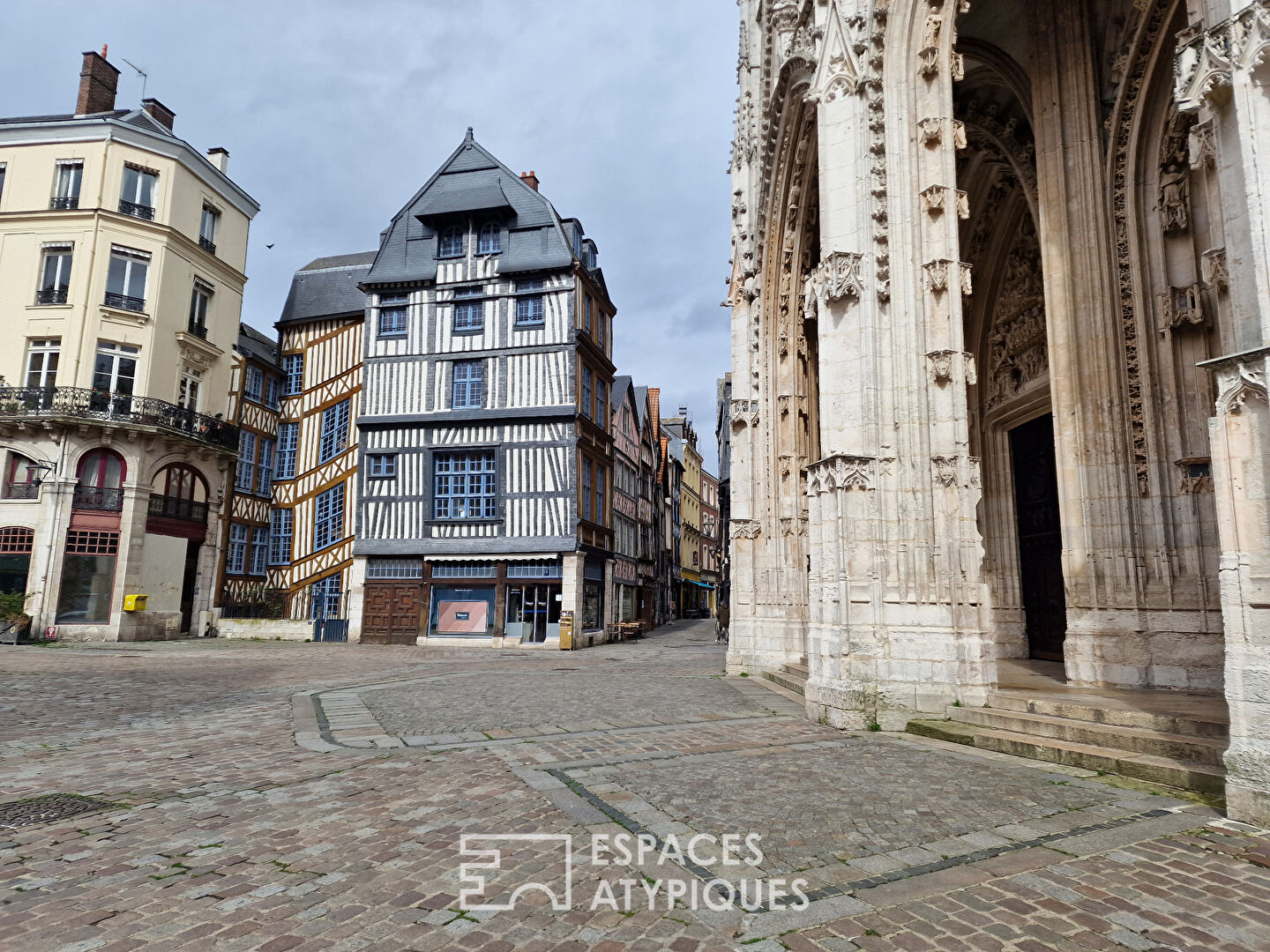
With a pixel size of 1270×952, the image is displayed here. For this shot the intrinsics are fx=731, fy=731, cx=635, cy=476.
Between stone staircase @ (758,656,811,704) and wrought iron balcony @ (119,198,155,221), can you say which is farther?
wrought iron balcony @ (119,198,155,221)

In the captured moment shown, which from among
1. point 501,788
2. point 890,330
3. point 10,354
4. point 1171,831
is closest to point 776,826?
point 501,788

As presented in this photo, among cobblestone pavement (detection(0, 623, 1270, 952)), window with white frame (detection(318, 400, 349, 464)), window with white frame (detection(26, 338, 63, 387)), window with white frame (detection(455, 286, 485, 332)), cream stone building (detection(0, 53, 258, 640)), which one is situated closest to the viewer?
cobblestone pavement (detection(0, 623, 1270, 952))

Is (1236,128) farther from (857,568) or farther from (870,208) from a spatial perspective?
(857,568)

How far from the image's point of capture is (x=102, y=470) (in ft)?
70.9

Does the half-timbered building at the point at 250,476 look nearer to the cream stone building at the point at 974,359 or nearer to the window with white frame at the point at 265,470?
the window with white frame at the point at 265,470

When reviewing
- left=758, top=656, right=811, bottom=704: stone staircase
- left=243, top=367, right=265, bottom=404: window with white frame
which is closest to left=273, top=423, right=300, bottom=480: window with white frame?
left=243, top=367, right=265, bottom=404: window with white frame

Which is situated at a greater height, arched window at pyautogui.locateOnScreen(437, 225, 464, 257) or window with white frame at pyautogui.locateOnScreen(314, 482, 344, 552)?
arched window at pyautogui.locateOnScreen(437, 225, 464, 257)

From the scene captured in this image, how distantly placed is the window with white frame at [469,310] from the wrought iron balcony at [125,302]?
9374 millimetres

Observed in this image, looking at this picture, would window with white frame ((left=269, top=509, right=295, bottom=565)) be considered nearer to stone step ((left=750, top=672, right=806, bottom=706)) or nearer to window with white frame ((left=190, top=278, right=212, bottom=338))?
window with white frame ((left=190, top=278, right=212, bottom=338))

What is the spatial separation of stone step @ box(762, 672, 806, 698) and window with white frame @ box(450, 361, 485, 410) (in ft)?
48.5

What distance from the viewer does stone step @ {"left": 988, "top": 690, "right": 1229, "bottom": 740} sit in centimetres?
569

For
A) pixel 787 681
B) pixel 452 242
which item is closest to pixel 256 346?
pixel 452 242

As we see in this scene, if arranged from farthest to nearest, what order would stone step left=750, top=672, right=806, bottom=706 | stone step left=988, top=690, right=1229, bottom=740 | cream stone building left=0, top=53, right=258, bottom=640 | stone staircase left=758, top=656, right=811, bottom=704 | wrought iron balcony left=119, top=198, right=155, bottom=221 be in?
1. wrought iron balcony left=119, top=198, right=155, bottom=221
2. cream stone building left=0, top=53, right=258, bottom=640
3. stone staircase left=758, top=656, right=811, bottom=704
4. stone step left=750, top=672, right=806, bottom=706
5. stone step left=988, top=690, right=1229, bottom=740

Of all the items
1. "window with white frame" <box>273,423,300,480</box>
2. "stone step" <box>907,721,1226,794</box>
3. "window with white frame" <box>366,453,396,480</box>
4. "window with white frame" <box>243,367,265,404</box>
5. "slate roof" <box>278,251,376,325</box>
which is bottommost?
"stone step" <box>907,721,1226,794</box>
